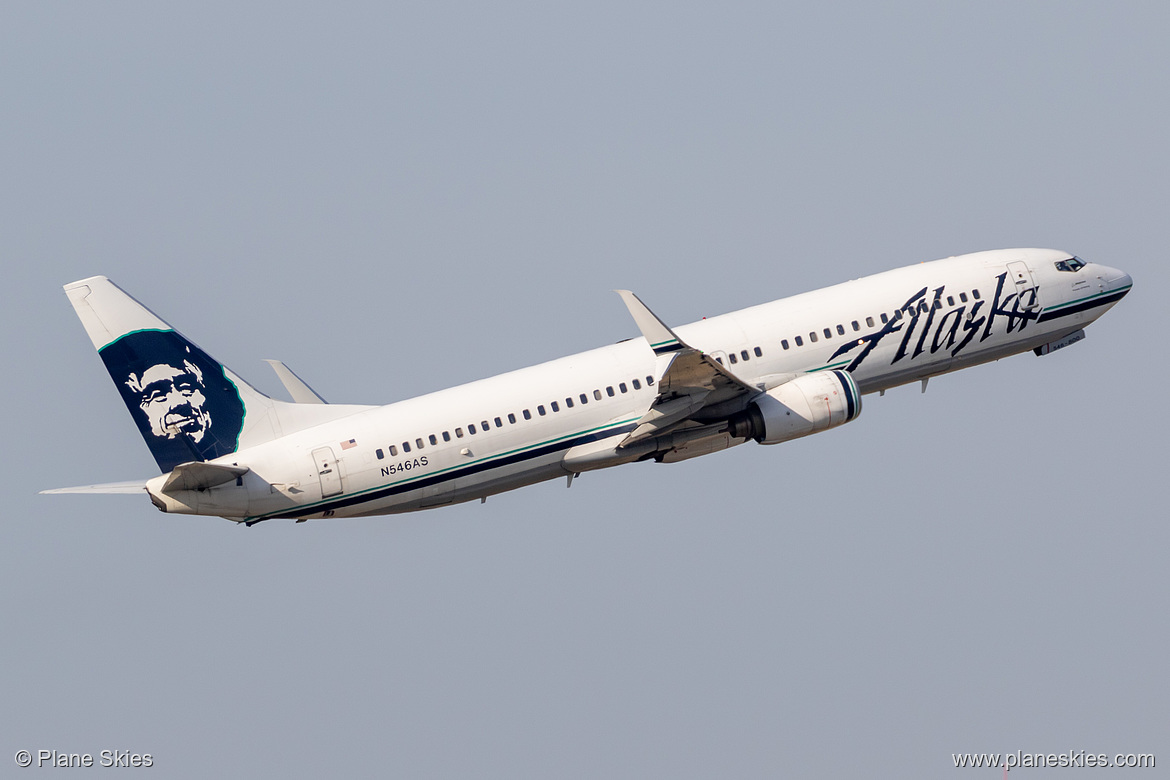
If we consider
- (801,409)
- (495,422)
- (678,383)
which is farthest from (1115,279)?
(495,422)

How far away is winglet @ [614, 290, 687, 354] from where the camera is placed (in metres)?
50.5

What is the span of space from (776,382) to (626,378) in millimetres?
5070

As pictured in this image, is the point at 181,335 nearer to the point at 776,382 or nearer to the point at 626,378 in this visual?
the point at 626,378

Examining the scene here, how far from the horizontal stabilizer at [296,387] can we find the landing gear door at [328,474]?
246 inches

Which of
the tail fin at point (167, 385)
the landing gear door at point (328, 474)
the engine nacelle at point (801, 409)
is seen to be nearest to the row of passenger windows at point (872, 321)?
the engine nacelle at point (801, 409)

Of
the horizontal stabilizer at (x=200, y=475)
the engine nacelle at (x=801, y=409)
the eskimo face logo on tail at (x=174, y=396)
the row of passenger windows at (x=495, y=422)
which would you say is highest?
the eskimo face logo on tail at (x=174, y=396)

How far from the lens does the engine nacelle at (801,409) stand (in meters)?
54.3

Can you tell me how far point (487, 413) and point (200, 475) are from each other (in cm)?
936

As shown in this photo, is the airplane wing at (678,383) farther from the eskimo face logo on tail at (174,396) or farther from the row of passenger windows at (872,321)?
the eskimo face logo on tail at (174,396)

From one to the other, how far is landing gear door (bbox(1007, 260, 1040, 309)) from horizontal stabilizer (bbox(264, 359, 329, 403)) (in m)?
25.3

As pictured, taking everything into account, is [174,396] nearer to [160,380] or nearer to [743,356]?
[160,380]

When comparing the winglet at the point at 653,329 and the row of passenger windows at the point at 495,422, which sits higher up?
the winglet at the point at 653,329

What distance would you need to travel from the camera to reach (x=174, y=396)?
5381 cm

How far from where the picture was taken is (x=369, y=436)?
53531 mm
